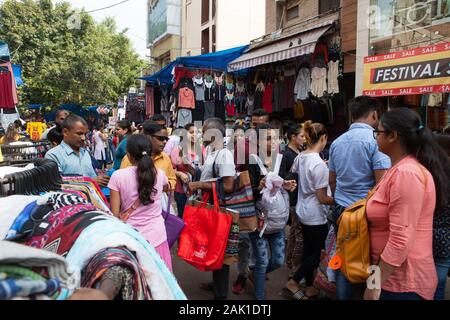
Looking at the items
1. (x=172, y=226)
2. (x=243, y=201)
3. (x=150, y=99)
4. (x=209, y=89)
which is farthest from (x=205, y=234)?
(x=150, y=99)

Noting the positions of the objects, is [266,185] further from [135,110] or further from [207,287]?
[135,110]

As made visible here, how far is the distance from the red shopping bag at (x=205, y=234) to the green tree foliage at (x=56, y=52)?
17.1 m

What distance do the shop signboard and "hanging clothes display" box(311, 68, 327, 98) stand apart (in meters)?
1.15

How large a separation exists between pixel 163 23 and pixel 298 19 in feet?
46.3

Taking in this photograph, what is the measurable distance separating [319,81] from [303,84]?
58cm

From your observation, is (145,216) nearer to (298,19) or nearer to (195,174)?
(195,174)

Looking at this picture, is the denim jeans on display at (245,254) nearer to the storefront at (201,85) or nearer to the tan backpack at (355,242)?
the tan backpack at (355,242)

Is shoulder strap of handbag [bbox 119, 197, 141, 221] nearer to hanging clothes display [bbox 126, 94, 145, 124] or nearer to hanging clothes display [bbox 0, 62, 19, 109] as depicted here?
hanging clothes display [bbox 0, 62, 19, 109]

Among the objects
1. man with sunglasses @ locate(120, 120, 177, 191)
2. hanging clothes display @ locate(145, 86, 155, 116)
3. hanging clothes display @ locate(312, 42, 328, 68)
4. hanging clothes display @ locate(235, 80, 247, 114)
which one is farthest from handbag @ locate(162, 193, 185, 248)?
hanging clothes display @ locate(145, 86, 155, 116)

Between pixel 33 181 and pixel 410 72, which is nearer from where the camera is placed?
pixel 33 181

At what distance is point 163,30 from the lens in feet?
68.8

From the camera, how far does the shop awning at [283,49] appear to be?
22.0 feet

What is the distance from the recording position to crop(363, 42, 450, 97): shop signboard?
458cm

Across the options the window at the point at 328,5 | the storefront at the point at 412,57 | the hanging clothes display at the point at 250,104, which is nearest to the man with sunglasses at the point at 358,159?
the storefront at the point at 412,57
